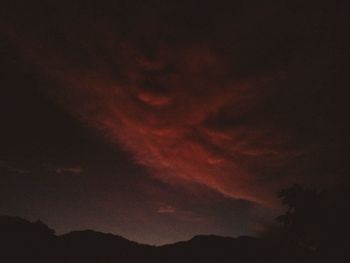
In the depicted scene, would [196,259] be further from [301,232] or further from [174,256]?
[301,232]

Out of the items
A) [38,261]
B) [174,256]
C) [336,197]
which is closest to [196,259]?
[174,256]

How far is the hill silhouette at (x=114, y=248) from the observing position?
38156 millimetres

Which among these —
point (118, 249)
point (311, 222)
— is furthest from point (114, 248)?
point (311, 222)

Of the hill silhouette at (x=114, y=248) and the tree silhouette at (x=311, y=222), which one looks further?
the tree silhouette at (x=311, y=222)

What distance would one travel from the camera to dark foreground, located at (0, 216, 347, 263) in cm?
3812

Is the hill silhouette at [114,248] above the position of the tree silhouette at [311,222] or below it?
below

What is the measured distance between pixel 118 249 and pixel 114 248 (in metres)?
0.38

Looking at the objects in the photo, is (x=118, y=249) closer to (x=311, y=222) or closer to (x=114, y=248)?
(x=114, y=248)

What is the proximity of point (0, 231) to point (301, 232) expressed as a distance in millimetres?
32731

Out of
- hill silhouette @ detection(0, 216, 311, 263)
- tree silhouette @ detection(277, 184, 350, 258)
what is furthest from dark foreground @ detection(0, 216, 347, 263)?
tree silhouette @ detection(277, 184, 350, 258)

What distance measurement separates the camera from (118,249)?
41188mm

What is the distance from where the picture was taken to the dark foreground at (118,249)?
3812cm

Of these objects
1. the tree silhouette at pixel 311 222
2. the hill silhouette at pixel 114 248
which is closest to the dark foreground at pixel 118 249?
the hill silhouette at pixel 114 248

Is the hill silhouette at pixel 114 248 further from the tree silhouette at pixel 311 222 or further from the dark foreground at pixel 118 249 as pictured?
the tree silhouette at pixel 311 222
